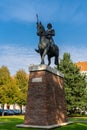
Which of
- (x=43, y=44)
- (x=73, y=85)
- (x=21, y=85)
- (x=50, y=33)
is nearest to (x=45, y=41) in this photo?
(x=43, y=44)

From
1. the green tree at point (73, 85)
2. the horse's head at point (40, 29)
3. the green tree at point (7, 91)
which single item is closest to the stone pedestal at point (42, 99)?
the horse's head at point (40, 29)

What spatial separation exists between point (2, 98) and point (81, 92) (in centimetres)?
1343

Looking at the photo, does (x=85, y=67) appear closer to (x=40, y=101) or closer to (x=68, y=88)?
(x=68, y=88)

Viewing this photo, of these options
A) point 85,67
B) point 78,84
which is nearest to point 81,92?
point 78,84

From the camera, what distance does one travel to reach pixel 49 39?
20.0 m

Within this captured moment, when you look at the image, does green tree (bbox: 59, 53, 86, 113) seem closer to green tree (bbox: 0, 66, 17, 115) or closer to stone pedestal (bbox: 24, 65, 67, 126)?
green tree (bbox: 0, 66, 17, 115)

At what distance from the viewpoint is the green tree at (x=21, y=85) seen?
51.9m

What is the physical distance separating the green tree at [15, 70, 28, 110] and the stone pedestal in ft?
105

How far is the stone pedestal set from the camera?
17.9 metres

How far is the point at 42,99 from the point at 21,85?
138ft

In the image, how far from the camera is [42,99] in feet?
59.3

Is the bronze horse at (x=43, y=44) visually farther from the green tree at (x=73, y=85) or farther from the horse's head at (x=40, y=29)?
the green tree at (x=73, y=85)

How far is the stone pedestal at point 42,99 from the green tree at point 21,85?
1255 inches

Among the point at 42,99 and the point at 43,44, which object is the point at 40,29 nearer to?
the point at 43,44
